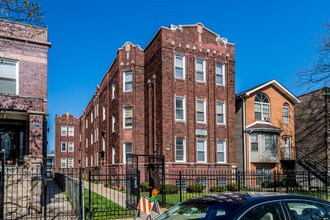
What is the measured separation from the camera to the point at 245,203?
498 centimetres

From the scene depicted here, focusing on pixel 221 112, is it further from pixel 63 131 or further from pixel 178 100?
pixel 63 131

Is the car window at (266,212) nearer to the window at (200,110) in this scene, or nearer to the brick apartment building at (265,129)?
the window at (200,110)

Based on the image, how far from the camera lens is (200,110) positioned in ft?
87.4

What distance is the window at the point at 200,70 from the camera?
1056 inches

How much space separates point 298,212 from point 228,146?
2182 cm

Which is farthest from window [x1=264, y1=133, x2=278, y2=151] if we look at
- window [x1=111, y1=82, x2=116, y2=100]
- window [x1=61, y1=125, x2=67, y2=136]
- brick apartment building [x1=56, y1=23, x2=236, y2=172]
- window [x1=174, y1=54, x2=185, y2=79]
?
window [x1=61, y1=125, x2=67, y2=136]

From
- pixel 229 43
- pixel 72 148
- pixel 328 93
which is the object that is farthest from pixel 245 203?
pixel 72 148

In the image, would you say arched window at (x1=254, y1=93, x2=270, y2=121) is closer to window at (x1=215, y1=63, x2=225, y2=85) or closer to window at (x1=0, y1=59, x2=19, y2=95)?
window at (x1=215, y1=63, x2=225, y2=85)

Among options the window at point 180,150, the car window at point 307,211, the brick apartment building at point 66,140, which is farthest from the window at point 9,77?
the brick apartment building at point 66,140

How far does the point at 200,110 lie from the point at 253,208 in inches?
857

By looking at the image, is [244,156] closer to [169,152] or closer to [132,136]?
[169,152]

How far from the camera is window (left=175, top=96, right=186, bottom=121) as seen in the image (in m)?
25.7

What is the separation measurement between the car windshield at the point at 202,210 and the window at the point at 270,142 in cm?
2511

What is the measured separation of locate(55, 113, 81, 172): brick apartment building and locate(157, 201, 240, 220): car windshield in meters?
58.2
